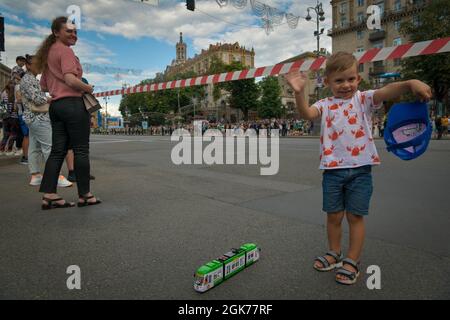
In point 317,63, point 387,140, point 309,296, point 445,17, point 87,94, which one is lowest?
point 309,296

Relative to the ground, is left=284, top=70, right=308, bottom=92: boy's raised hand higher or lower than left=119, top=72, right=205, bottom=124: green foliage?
lower

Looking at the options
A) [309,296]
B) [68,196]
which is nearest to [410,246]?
[309,296]

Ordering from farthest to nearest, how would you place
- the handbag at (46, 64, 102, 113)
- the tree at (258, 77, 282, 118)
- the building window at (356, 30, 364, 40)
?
the tree at (258, 77, 282, 118) < the building window at (356, 30, 364, 40) < the handbag at (46, 64, 102, 113)

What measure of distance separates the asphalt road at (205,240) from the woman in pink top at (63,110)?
0.29 meters

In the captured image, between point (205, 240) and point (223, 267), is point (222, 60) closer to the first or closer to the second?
point (205, 240)

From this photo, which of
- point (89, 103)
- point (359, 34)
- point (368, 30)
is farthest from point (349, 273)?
point (359, 34)

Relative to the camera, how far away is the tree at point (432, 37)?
2686 centimetres

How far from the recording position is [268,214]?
3.54 metres

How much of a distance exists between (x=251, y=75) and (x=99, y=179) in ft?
20.2

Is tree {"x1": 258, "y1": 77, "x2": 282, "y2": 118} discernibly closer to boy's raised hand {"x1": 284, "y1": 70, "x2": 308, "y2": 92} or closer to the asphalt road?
the asphalt road

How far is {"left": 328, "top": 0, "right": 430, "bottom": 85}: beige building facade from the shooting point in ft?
165

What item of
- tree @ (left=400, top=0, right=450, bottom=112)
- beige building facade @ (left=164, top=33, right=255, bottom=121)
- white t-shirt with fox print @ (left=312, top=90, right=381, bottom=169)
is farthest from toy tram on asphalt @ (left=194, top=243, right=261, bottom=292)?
beige building facade @ (left=164, top=33, right=255, bottom=121)

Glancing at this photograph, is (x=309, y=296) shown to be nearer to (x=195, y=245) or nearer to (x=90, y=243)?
(x=195, y=245)

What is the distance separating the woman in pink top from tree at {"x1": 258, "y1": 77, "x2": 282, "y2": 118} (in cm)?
6712
